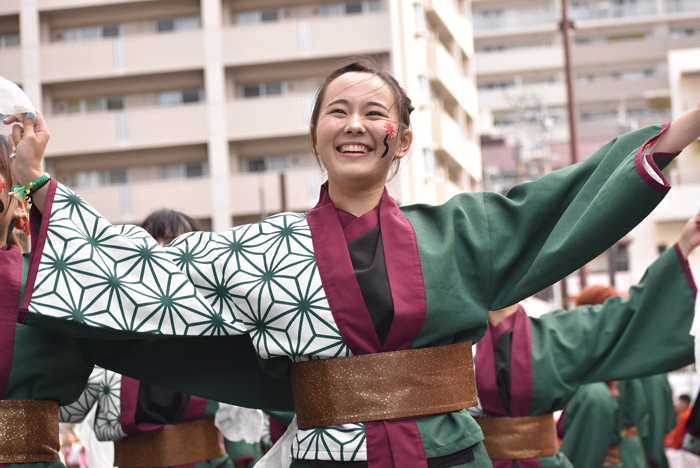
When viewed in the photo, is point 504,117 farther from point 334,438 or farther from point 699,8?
point 334,438

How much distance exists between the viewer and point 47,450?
2283mm

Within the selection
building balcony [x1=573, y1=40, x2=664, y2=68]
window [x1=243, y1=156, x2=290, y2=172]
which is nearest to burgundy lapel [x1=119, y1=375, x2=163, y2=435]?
window [x1=243, y1=156, x2=290, y2=172]

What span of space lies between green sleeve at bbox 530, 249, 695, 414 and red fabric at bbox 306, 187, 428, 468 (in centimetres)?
131

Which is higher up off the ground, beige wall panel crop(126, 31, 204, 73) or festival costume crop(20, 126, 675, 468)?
beige wall panel crop(126, 31, 204, 73)

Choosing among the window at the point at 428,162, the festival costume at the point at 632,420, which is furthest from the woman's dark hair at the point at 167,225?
the window at the point at 428,162

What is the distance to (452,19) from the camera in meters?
21.4

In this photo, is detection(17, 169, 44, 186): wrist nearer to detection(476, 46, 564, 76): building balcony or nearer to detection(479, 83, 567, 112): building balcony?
detection(479, 83, 567, 112): building balcony

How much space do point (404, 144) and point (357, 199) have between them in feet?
0.76

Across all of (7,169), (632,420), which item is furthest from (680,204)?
(7,169)

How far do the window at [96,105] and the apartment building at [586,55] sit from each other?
17158 millimetres

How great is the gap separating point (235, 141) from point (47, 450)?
17764mm

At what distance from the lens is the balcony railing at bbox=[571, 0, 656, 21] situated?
1415 inches

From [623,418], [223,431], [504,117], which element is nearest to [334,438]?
[223,431]

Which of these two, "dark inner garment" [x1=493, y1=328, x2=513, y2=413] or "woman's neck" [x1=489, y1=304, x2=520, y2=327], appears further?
"woman's neck" [x1=489, y1=304, x2=520, y2=327]
